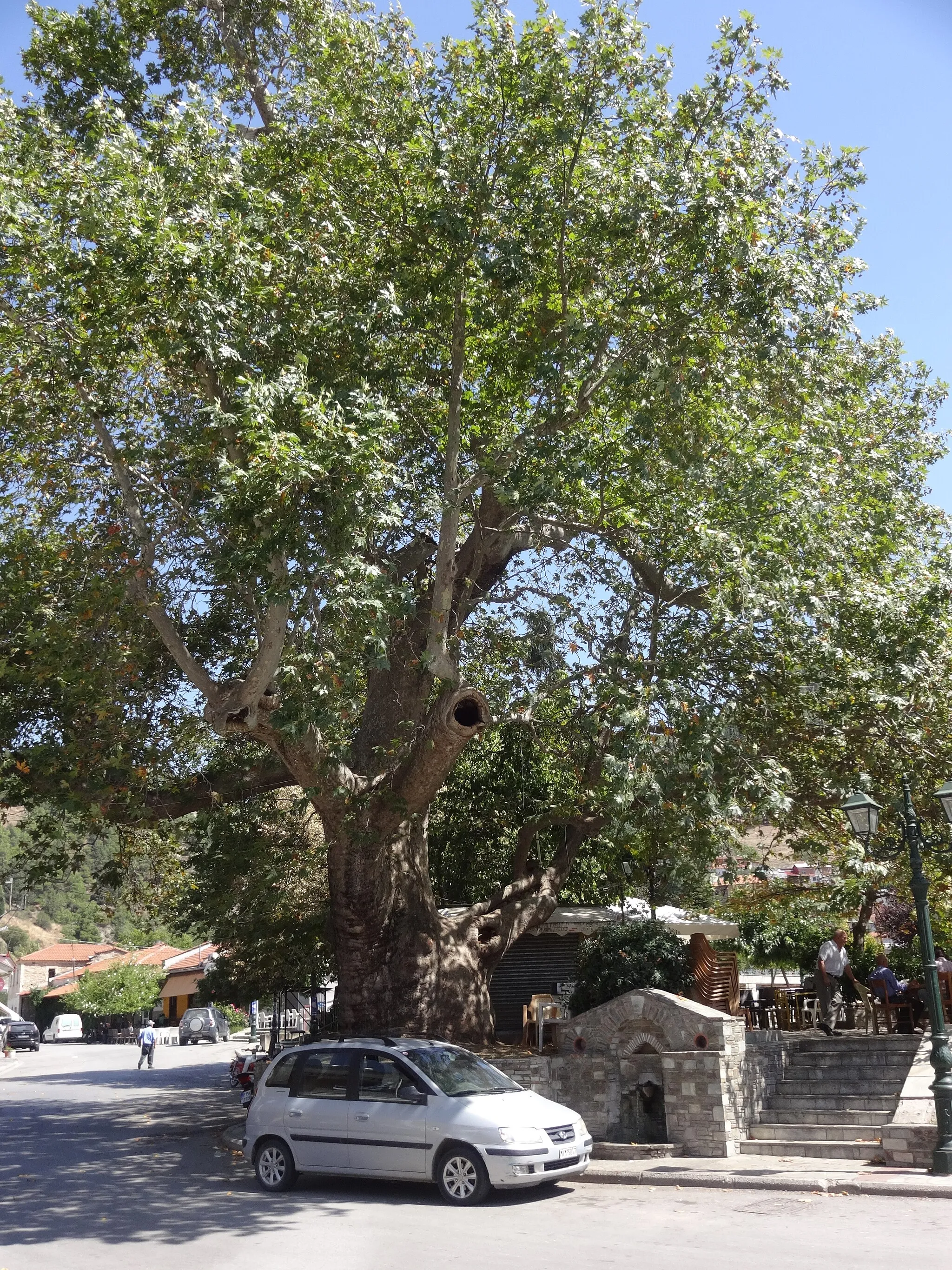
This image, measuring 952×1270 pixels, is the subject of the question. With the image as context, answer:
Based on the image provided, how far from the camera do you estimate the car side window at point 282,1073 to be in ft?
37.0

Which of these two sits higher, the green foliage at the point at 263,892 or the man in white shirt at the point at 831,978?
the green foliage at the point at 263,892

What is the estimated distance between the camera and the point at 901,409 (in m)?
19.2

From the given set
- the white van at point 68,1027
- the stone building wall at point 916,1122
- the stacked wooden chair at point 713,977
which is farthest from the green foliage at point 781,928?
the white van at point 68,1027

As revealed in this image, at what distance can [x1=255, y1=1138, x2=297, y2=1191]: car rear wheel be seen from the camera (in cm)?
1067

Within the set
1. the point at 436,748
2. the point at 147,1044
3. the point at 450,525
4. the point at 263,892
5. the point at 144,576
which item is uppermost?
the point at 450,525

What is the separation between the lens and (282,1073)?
11.4m

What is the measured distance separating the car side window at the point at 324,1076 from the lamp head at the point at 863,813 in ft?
19.5

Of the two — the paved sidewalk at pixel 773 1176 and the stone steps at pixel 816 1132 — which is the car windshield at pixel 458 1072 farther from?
the stone steps at pixel 816 1132

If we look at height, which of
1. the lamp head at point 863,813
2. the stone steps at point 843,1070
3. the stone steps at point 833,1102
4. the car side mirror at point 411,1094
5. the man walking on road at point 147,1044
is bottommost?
the man walking on road at point 147,1044

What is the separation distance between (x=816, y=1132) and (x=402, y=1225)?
595 centimetres

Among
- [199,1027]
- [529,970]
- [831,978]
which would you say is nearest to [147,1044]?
[529,970]

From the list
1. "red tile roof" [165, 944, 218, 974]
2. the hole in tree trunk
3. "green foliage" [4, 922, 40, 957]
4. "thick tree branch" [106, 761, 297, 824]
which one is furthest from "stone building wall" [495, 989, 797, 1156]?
"green foliage" [4, 922, 40, 957]

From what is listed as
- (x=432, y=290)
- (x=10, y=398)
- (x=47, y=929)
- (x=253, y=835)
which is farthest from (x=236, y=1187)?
(x=47, y=929)

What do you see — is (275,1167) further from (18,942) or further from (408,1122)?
(18,942)
